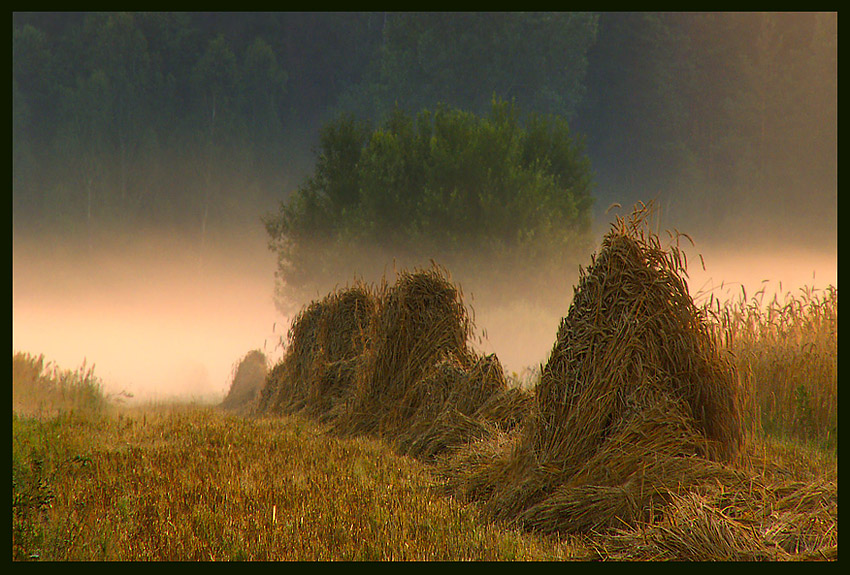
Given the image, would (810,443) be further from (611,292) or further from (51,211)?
(51,211)

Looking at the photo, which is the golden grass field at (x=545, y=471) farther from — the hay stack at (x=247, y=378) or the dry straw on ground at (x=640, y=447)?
the hay stack at (x=247, y=378)

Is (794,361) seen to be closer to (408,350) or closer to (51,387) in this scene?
(408,350)

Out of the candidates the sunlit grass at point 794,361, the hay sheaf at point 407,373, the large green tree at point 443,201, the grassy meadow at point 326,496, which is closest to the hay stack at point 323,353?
the hay sheaf at point 407,373

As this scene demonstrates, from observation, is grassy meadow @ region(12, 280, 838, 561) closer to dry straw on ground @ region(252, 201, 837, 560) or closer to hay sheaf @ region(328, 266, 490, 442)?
dry straw on ground @ region(252, 201, 837, 560)

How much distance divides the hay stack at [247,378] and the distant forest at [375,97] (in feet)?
48.1

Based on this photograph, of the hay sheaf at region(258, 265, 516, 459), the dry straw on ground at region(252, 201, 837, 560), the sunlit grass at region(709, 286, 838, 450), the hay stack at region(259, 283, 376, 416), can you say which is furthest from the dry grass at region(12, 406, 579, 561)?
the sunlit grass at region(709, 286, 838, 450)

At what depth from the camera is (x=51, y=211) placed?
139 ft

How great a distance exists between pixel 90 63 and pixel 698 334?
45581 mm

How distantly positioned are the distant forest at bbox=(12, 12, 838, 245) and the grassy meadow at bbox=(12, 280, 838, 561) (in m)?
20.7

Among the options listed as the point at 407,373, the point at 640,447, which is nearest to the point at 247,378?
the point at 407,373

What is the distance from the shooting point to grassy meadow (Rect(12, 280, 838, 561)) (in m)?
3.59

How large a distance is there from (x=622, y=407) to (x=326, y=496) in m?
2.24

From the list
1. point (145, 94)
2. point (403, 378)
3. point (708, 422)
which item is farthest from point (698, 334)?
point (145, 94)

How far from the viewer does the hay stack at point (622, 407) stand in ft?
13.6
